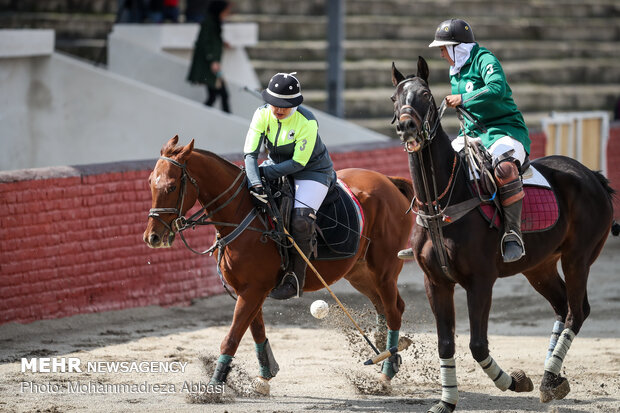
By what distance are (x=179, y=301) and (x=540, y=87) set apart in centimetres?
1403

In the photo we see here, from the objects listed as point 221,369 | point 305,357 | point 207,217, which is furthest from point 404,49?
point 221,369

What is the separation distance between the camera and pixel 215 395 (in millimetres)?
7754

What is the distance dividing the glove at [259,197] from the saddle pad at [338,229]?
576mm

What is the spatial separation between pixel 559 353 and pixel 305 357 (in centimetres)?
246

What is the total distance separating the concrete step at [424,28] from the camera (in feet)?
71.3

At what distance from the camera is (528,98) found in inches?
898

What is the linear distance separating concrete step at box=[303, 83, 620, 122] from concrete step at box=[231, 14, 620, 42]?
1.47m

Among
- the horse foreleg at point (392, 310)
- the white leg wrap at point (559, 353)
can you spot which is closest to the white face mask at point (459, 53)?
the horse foreleg at point (392, 310)

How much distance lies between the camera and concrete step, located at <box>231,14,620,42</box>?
2172cm

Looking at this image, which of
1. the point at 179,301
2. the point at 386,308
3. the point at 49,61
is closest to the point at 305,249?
the point at 386,308

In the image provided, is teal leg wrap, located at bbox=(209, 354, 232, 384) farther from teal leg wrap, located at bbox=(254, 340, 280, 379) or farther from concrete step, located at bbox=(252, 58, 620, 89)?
concrete step, located at bbox=(252, 58, 620, 89)

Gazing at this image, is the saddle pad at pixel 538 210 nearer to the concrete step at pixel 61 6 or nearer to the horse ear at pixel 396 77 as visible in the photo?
the horse ear at pixel 396 77

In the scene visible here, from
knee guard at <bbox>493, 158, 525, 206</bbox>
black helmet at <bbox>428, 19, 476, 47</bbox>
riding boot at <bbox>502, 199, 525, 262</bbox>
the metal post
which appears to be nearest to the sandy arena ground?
riding boot at <bbox>502, 199, 525, 262</bbox>

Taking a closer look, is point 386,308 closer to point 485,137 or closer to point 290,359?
point 290,359
